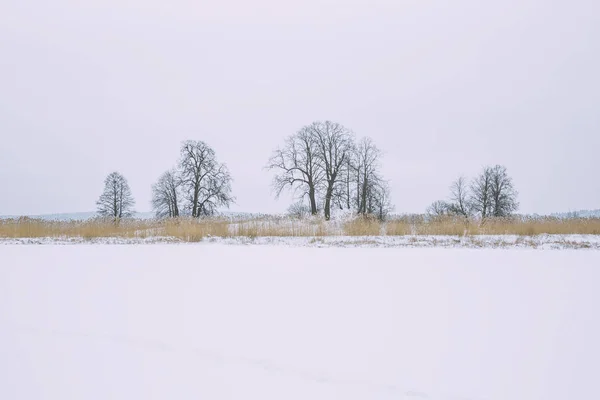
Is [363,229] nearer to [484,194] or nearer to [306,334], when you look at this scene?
[306,334]

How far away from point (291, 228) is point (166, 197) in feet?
126

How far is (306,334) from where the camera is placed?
284 cm

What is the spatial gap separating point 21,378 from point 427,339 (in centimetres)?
283

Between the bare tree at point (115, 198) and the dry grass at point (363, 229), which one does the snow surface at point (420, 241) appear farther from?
the bare tree at point (115, 198)

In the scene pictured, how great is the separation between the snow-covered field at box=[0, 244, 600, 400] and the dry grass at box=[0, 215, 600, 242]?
749 centimetres

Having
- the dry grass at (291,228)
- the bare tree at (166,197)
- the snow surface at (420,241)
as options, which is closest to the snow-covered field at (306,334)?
the snow surface at (420,241)

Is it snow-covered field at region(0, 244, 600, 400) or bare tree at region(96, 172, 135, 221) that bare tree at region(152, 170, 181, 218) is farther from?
snow-covered field at region(0, 244, 600, 400)

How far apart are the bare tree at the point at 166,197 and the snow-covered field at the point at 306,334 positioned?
44.2 m

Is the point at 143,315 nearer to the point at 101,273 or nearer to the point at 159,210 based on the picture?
the point at 101,273

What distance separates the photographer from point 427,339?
270 centimetres

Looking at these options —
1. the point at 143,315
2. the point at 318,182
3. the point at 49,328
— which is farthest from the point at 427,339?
the point at 318,182

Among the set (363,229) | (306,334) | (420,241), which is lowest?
(306,334)

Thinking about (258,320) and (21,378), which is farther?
(258,320)

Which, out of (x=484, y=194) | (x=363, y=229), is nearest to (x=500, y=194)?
(x=484, y=194)
